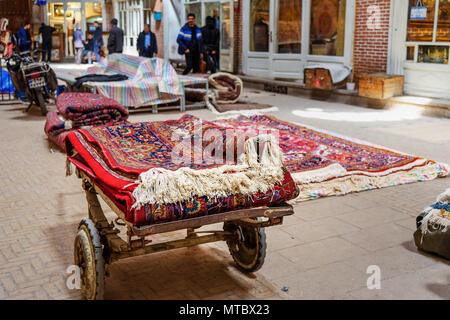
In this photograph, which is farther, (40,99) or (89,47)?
(89,47)

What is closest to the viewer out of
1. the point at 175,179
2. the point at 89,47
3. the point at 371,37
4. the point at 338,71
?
the point at 175,179

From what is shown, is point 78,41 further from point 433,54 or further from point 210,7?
point 433,54

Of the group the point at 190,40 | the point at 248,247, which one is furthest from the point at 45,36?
the point at 248,247

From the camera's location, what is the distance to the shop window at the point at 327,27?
11508mm

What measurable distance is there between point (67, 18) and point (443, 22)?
65.6ft

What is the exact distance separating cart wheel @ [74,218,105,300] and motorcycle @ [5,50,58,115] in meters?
6.95

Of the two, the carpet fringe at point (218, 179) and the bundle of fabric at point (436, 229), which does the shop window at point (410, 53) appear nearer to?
the bundle of fabric at point (436, 229)

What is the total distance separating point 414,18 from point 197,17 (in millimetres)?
9572

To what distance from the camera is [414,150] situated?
6523 mm

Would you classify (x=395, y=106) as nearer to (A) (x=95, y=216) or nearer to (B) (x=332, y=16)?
(B) (x=332, y=16)

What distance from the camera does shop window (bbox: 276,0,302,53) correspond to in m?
12.9

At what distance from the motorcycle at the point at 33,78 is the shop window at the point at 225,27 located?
23.1 feet

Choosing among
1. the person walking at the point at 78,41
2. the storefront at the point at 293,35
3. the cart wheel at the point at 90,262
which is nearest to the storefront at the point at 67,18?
the person walking at the point at 78,41

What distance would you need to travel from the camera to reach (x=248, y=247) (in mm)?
3225
